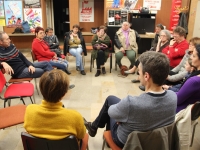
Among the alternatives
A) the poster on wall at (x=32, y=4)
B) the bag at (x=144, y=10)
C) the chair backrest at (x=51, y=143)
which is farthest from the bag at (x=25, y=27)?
the chair backrest at (x=51, y=143)

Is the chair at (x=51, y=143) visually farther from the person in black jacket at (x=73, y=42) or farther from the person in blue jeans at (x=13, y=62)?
the person in black jacket at (x=73, y=42)

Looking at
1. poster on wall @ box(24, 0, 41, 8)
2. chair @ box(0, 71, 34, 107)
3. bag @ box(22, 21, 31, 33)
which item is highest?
poster on wall @ box(24, 0, 41, 8)

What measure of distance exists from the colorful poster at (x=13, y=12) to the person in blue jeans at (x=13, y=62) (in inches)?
154

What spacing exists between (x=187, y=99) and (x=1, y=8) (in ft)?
21.3

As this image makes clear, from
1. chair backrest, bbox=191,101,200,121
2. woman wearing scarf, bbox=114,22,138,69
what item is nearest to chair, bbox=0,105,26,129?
chair backrest, bbox=191,101,200,121

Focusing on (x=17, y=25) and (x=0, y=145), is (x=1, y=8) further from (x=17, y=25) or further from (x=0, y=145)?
(x=0, y=145)

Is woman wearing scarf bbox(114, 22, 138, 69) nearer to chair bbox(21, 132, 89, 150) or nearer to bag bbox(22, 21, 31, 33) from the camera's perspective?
bag bbox(22, 21, 31, 33)

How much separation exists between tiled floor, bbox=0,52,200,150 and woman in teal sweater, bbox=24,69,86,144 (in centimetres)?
107

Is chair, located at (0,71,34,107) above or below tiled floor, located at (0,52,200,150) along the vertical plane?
above

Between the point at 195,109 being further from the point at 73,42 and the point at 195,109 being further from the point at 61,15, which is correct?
the point at 61,15

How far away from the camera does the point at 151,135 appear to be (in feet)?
4.39

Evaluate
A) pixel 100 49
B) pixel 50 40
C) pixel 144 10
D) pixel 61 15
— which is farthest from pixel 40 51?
pixel 61 15

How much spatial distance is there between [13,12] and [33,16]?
2.02 feet

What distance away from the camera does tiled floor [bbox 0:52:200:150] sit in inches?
97.5
